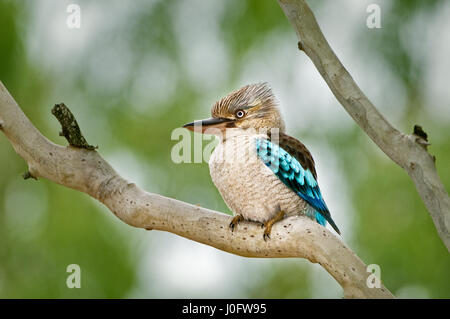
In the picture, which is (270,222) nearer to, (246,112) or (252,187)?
(252,187)

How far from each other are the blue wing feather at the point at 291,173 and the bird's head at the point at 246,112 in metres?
0.20

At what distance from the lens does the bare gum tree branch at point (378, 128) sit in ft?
8.59

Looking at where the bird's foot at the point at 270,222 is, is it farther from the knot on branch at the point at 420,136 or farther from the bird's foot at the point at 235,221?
the knot on branch at the point at 420,136

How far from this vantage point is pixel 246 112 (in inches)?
133

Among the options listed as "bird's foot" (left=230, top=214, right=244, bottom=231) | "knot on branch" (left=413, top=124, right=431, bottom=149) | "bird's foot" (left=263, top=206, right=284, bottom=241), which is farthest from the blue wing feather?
"knot on branch" (left=413, top=124, right=431, bottom=149)

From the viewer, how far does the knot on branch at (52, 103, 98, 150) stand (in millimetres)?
3203

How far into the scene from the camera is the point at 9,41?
255 inches

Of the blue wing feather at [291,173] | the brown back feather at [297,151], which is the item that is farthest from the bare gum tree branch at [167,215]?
the brown back feather at [297,151]

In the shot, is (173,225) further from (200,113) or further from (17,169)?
(17,169)

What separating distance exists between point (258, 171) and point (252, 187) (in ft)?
0.28

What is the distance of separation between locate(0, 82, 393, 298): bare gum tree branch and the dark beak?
15.5 inches

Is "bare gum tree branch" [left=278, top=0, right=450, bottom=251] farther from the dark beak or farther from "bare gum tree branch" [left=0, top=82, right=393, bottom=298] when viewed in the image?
the dark beak
